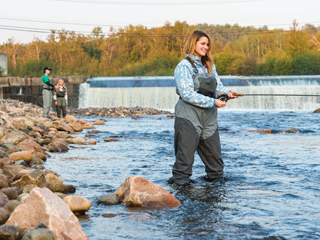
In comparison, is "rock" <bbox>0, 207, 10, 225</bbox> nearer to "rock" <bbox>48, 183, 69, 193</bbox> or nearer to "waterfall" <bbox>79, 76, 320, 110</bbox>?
"rock" <bbox>48, 183, 69, 193</bbox>

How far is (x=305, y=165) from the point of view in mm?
5945

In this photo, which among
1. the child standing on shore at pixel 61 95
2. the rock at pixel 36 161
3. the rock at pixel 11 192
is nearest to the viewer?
the rock at pixel 11 192

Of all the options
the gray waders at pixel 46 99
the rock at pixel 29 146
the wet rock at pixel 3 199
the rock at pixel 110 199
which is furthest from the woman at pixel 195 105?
the gray waders at pixel 46 99

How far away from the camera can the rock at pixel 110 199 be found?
3.87 m

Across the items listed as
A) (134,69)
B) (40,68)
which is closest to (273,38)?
(134,69)

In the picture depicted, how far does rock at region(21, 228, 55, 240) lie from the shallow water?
1.80ft

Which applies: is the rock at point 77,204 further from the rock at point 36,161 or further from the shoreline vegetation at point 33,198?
the rock at point 36,161

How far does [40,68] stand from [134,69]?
931cm

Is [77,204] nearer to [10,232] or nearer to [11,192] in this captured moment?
[11,192]

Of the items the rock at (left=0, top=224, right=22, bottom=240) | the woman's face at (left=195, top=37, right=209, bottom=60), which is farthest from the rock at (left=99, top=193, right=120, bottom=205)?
the woman's face at (left=195, top=37, right=209, bottom=60)

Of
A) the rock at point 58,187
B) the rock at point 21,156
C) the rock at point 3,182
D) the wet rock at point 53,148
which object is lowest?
the wet rock at point 53,148

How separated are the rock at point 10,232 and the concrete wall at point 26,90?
78.9ft

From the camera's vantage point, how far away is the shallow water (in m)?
3.08

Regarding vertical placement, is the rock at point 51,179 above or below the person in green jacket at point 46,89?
below
